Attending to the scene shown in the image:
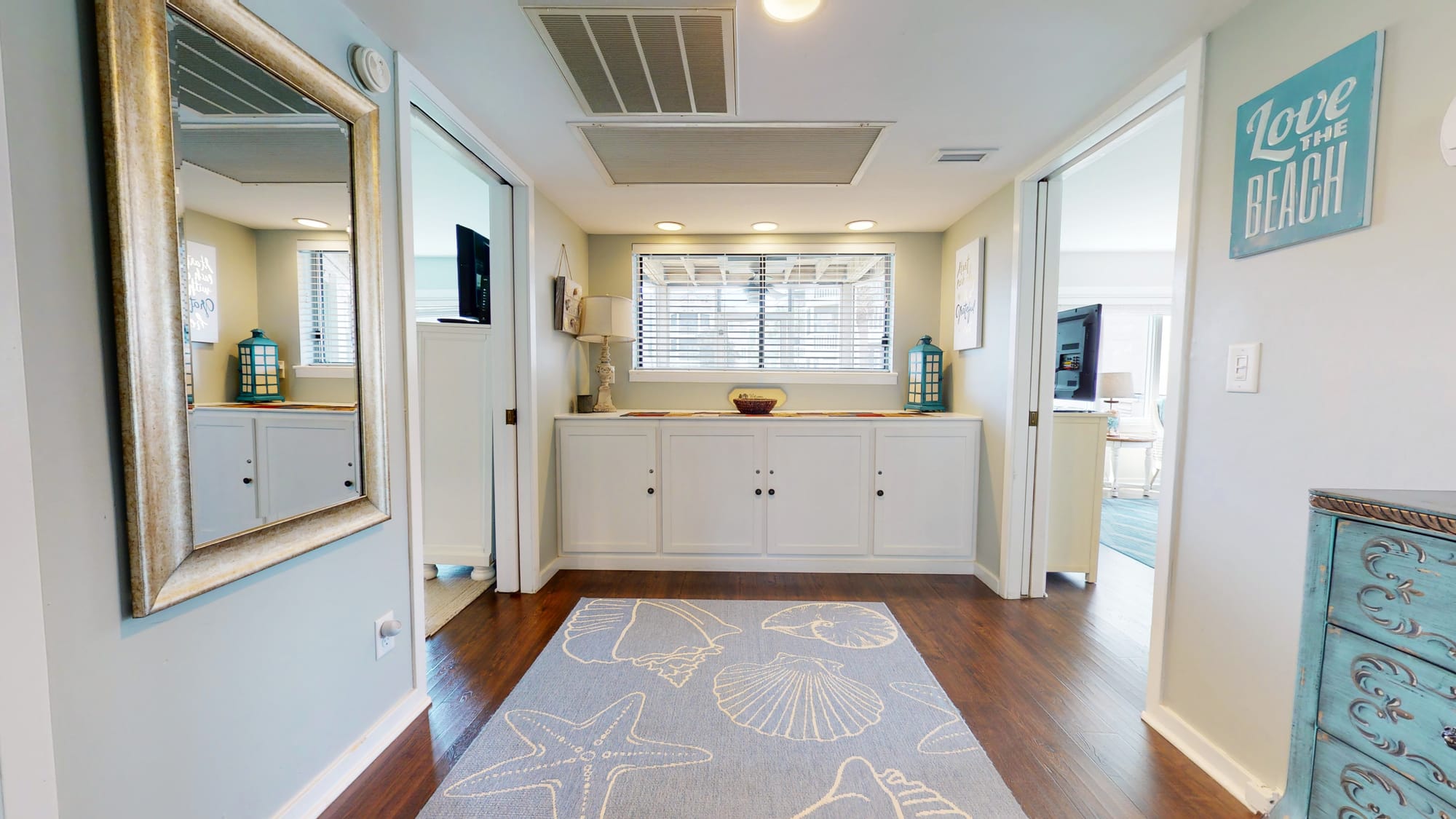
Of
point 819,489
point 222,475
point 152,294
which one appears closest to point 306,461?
point 222,475

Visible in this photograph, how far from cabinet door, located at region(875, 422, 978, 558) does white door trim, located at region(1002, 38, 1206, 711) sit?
0.31m

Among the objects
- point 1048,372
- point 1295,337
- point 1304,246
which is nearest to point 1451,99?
point 1304,246

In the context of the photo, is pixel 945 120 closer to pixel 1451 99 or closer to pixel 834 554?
pixel 1451 99

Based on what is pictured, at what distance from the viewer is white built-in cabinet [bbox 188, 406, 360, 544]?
1.05 m

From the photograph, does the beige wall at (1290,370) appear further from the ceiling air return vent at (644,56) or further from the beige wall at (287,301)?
the beige wall at (287,301)

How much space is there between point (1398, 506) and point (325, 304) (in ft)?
7.22

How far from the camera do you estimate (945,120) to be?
1.95m

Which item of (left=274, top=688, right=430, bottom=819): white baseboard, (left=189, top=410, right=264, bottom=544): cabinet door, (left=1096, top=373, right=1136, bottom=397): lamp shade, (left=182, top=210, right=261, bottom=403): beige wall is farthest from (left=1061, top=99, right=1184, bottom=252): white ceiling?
(left=274, top=688, right=430, bottom=819): white baseboard

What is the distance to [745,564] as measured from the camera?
3006 mm

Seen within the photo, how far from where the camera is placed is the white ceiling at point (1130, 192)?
2.30 metres

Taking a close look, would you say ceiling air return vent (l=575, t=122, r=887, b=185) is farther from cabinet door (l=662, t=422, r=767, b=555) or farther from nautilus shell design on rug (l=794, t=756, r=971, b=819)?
nautilus shell design on rug (l=794, t=756, r=971, b=819)

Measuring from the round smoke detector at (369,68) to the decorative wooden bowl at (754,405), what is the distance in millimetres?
2107

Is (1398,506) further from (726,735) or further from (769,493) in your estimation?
(769,493)

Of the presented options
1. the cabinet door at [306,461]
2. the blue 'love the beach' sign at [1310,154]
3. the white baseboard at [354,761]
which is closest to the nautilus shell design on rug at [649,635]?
the white baseboard at [354,761]
